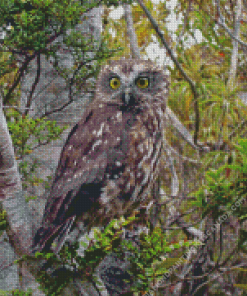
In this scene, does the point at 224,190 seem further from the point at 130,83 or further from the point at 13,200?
the point at 13,200

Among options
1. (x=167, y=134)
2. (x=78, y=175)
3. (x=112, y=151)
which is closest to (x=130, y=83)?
(x=112, y=151)

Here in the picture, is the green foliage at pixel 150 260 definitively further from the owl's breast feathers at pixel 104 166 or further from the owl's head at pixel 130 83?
the owl's head at pixel 130 83

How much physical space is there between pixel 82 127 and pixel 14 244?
0.50m

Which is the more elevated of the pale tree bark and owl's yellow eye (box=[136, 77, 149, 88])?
owl's yellow eye (box=[136, 77, 149, 88])

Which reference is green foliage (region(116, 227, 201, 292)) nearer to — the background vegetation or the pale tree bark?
the background vegetation

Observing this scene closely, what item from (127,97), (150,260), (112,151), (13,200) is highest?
(127,97)

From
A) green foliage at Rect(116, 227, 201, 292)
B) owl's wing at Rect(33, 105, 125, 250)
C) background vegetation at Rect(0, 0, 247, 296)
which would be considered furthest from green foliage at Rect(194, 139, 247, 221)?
owl's wing at Rect(33, 105, 125, 250)

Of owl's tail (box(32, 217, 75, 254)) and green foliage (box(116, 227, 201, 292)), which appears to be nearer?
green foliage (box(116, 227, 201, 292))

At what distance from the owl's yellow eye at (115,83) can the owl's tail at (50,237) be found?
1.85 ft

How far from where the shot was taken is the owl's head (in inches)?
45.2

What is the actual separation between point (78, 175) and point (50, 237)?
0.82 feet

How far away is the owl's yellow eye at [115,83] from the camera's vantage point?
→ 118 cm

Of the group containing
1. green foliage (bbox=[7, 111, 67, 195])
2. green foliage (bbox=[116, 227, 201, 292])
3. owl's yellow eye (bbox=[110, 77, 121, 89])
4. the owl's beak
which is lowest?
green foliage (bbox=[116, 227, 201, 292])

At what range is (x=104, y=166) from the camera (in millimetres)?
1056
